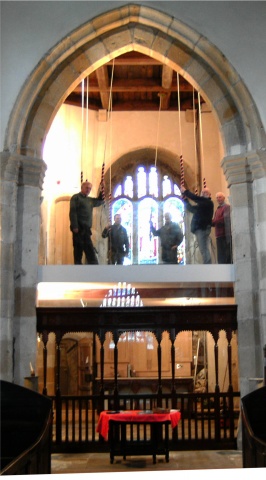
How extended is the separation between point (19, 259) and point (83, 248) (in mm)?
1073

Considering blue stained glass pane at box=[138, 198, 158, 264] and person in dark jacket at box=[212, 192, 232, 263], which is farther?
blue stained glass pane at box=[138, 198, 158, 264]

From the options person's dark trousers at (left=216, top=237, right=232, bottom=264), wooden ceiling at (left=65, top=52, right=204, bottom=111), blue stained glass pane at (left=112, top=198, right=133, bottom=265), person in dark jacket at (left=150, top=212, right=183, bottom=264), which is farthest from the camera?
blue stained glass pane at (left=112, top=198, right=133, bottom=265)

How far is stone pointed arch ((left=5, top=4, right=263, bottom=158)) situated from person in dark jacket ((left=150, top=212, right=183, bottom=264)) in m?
1.44

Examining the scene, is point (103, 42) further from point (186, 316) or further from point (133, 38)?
point (186, 316)

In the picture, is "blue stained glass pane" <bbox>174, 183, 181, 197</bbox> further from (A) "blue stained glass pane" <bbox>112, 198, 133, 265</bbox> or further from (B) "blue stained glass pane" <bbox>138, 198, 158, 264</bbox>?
(A) "blue stained glass pane" <bbox>112, 198, 133, 265</bbox>

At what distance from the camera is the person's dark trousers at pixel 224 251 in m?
9.91

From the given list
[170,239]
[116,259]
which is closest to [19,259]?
[116,259]

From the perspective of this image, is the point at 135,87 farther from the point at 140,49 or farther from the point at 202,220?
the point at 202,220

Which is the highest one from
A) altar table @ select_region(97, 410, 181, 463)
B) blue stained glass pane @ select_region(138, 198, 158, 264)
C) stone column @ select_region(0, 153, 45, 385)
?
blue stained glass pane @ select_region(138, 198, 158, 264)

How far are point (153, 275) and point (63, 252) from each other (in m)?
1.45

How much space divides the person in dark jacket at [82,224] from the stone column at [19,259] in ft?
2.30

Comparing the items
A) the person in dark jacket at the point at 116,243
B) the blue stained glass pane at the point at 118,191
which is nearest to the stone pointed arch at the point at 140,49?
the person in dark jacket at the point at 116,243

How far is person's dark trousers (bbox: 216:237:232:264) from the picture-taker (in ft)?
32.5

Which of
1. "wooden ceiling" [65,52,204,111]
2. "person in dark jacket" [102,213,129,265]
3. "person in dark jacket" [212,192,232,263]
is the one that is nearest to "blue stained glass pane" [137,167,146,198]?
"wooden ceiling" [65,52,204,111]
